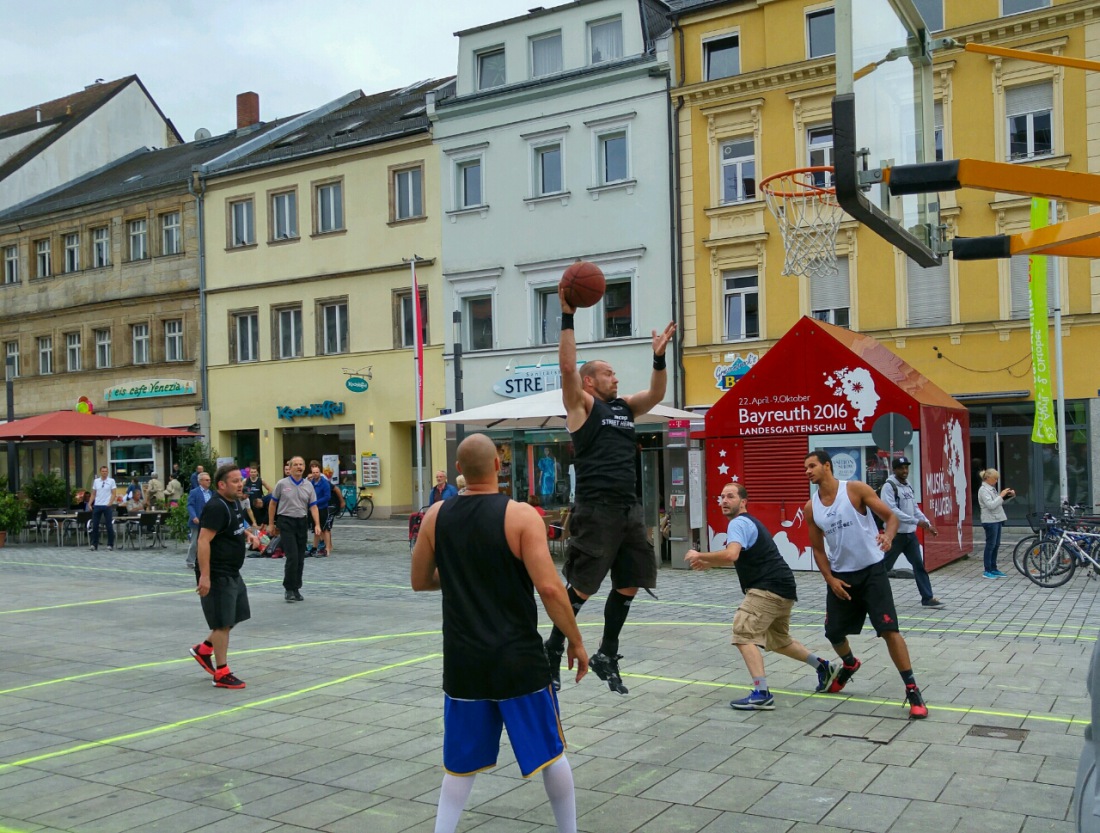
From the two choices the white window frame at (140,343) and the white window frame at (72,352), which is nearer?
the white window frame at (140,343)

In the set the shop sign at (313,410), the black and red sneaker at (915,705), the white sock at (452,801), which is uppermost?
the shop sign at (313,410)

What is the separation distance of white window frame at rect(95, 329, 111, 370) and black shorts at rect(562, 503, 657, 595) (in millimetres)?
35348

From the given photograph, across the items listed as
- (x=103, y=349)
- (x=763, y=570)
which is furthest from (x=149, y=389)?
(x=763, y=570)

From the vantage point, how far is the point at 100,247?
38750 millimetres

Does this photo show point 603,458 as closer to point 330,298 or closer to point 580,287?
point 580,287

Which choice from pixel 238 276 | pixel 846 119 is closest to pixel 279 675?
pixel 846 119

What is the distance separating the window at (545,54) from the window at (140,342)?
1636cm

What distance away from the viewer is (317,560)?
2123 cm

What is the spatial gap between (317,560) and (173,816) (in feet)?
52.7

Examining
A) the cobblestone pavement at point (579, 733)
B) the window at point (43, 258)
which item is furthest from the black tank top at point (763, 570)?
the window at point (43, 258)

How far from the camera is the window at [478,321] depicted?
30.9 meters

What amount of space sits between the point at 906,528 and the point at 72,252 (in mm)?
34712

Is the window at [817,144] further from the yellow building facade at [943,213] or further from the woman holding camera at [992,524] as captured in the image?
the woman holding camera at [992,524]

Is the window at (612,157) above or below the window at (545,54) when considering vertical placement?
below
